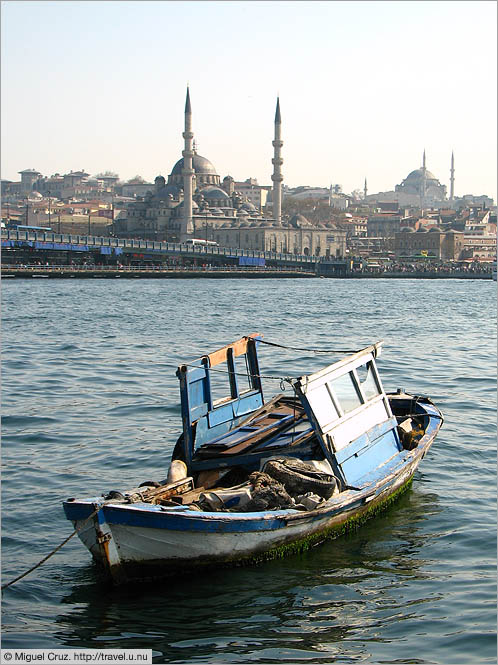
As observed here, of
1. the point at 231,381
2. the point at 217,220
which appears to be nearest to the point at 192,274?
the point at 217,220

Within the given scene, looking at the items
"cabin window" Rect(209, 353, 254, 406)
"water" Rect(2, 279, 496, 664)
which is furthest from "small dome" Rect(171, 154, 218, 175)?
"cabin window" Rect(209, 353, 254, 406)

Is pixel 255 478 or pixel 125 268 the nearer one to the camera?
pixel 255 478

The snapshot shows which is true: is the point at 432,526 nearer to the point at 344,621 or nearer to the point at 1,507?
the point at 344,621

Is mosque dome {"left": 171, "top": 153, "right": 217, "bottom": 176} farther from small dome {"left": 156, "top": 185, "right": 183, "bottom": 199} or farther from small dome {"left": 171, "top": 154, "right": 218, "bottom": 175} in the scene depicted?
small dome {"left": 156, "top": 185, "right": 183, "bottom": 199}

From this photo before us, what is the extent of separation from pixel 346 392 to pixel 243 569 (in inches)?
96.3

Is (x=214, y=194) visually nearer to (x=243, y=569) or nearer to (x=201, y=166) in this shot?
(x=201, y=166)

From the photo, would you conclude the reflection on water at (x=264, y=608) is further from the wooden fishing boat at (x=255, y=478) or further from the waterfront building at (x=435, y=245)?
the waterfront building at (x=435, y=245)

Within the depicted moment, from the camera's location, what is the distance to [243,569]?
26.5ft

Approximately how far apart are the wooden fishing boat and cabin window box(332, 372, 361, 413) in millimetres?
12

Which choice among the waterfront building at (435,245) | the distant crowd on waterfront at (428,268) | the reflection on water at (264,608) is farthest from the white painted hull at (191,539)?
the waterfront building at (435,245)

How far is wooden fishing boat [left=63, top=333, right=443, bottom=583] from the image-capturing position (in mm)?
7504

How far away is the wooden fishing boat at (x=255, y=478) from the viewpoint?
24.6ft

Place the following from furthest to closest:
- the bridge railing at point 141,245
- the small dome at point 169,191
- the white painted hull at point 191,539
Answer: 1. the small dome at point 169,191
2. the bridge railing at point 141,245
3. the white painted hull at point 191,539

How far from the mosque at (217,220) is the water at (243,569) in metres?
80.5
